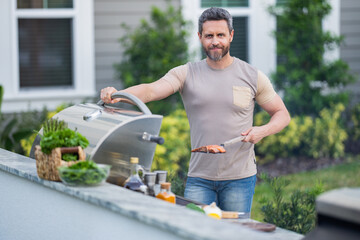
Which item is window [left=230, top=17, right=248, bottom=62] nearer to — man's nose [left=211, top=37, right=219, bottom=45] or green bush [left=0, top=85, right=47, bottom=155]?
green bush [left=0, top=85, right=47, bottom=155]

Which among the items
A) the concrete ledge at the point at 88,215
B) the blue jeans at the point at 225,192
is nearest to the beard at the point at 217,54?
the blue jeans at the point at 225,192

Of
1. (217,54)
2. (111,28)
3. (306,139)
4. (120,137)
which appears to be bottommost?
(306,139)

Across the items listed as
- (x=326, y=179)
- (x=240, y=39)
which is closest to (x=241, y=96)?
(x=326, y=179)

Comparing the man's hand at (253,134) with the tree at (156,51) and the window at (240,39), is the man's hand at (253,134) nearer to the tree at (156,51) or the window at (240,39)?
the tree at (156,51)

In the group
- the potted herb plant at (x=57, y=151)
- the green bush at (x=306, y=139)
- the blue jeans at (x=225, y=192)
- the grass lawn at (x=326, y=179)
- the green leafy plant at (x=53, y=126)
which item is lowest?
the grass lawn at (x=326, y=179)

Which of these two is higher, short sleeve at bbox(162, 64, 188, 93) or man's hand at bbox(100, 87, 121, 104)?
short sleeve at bbox(162, 64, 188, 93)

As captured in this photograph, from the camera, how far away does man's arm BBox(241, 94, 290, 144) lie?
12.6 feet

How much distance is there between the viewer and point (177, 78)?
416cm

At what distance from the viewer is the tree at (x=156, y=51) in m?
8.55

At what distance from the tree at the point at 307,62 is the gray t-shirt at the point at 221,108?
17.1 feet

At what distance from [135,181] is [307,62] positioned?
6727 millimetres

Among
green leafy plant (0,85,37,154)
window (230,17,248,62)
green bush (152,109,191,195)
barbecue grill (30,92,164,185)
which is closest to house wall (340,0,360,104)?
window (230,17,248,62)

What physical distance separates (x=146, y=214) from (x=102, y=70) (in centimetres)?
659

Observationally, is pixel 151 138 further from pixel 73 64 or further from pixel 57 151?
pixel 73 64
